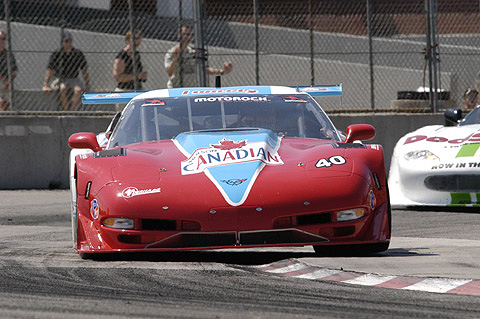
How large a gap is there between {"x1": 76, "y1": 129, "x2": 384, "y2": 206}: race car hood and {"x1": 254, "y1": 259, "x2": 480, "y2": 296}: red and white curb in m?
0.64

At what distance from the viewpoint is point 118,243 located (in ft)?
20.0

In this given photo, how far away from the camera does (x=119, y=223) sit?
6.11 m

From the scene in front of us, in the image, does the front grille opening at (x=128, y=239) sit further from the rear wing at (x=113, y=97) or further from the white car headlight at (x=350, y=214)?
the rear wing at (x=113, y=97)

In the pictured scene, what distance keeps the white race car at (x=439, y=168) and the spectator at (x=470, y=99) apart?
193 inches

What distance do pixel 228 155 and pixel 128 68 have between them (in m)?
8.68

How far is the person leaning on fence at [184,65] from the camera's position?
14703 millimetres

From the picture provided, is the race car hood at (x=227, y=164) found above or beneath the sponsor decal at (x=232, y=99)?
beneath

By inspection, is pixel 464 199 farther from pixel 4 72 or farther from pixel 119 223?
pixel 4 72

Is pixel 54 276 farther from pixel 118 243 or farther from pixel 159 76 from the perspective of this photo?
pixel 159 76

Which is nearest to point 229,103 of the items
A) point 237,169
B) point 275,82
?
point 237,169

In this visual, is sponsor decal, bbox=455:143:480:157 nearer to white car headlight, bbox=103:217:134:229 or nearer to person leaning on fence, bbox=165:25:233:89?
person leaning on fence, bbox=165:25:233:89

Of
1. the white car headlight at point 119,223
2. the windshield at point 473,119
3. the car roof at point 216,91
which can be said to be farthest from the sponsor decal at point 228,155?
the windshield at point 473,119

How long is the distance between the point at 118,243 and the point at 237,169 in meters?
0.86

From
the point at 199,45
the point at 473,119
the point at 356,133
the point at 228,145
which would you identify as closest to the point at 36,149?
the point at 199,45
